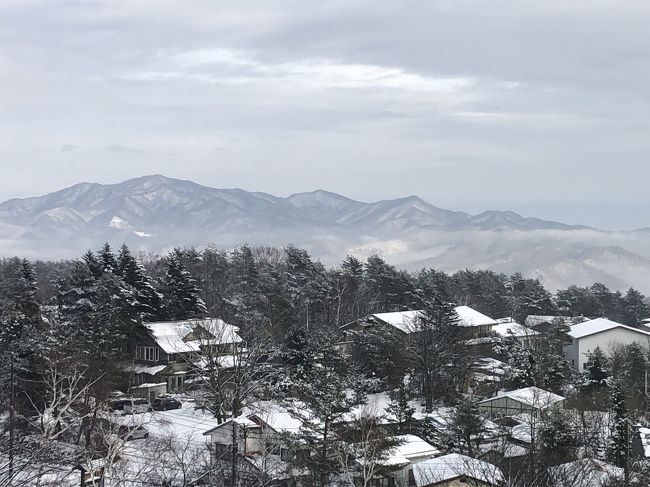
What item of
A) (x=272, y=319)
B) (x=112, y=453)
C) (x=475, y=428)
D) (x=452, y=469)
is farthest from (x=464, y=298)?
(x=112, y=453)

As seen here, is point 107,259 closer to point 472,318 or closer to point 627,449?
point 472,318

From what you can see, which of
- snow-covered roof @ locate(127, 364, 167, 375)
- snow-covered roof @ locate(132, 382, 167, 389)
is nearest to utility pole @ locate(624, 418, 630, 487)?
snow-covered roof @ locate(132, 382, 167, 389)

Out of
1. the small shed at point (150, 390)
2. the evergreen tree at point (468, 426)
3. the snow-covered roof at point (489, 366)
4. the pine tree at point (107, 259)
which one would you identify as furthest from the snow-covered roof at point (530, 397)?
the pine tree at point (107, 259)

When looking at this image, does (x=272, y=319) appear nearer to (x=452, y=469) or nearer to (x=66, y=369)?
(x=66, y=369)

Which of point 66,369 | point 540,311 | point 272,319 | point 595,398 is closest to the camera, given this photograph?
point 66,369

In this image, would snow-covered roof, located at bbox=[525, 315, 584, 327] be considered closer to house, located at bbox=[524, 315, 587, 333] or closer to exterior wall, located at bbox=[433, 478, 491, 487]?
house, located at bbox=[524, 315, 587, 333]

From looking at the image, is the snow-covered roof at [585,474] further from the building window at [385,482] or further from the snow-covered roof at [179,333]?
the snow-covered roof at [179,333]

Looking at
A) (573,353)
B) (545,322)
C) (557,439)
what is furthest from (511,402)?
(545,322)
